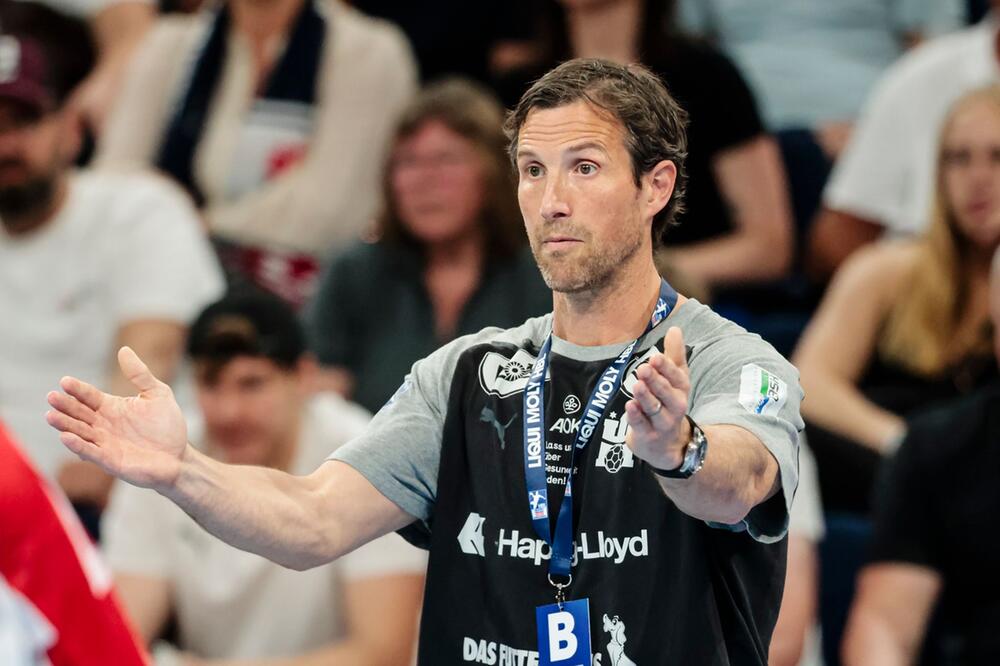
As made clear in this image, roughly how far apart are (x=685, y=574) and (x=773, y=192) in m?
3.16

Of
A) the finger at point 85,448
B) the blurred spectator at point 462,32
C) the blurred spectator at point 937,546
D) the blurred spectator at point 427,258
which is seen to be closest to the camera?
the finger at point 85,448

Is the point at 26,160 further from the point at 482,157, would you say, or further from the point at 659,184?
the point at 659,184

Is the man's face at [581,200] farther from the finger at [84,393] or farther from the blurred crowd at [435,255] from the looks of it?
the blurred crowd at [435,255]

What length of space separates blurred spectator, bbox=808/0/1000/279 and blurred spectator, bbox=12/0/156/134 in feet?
9.77

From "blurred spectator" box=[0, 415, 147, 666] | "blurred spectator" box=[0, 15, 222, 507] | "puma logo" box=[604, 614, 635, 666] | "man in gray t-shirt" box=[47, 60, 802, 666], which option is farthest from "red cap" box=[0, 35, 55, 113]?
"puma logo" box=[604, 614, 635, 666]

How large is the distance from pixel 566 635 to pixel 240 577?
6.69 feet

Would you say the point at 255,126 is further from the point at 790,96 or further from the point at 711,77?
the point at 790,96

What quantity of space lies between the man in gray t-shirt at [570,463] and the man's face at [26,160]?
3012 mm

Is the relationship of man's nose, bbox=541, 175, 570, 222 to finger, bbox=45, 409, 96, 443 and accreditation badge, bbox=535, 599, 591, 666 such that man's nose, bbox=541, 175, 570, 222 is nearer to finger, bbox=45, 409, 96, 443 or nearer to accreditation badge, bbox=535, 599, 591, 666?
accreditation badge, bbox=535, 599, 591, 666

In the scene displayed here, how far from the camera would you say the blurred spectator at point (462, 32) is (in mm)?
6516

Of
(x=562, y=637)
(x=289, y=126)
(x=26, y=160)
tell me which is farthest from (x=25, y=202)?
(x=562, y=637)

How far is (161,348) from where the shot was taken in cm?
553

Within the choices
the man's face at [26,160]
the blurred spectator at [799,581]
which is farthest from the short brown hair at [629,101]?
the man's face at [26,160]

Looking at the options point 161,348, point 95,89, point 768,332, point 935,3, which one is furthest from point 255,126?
point 935,3
